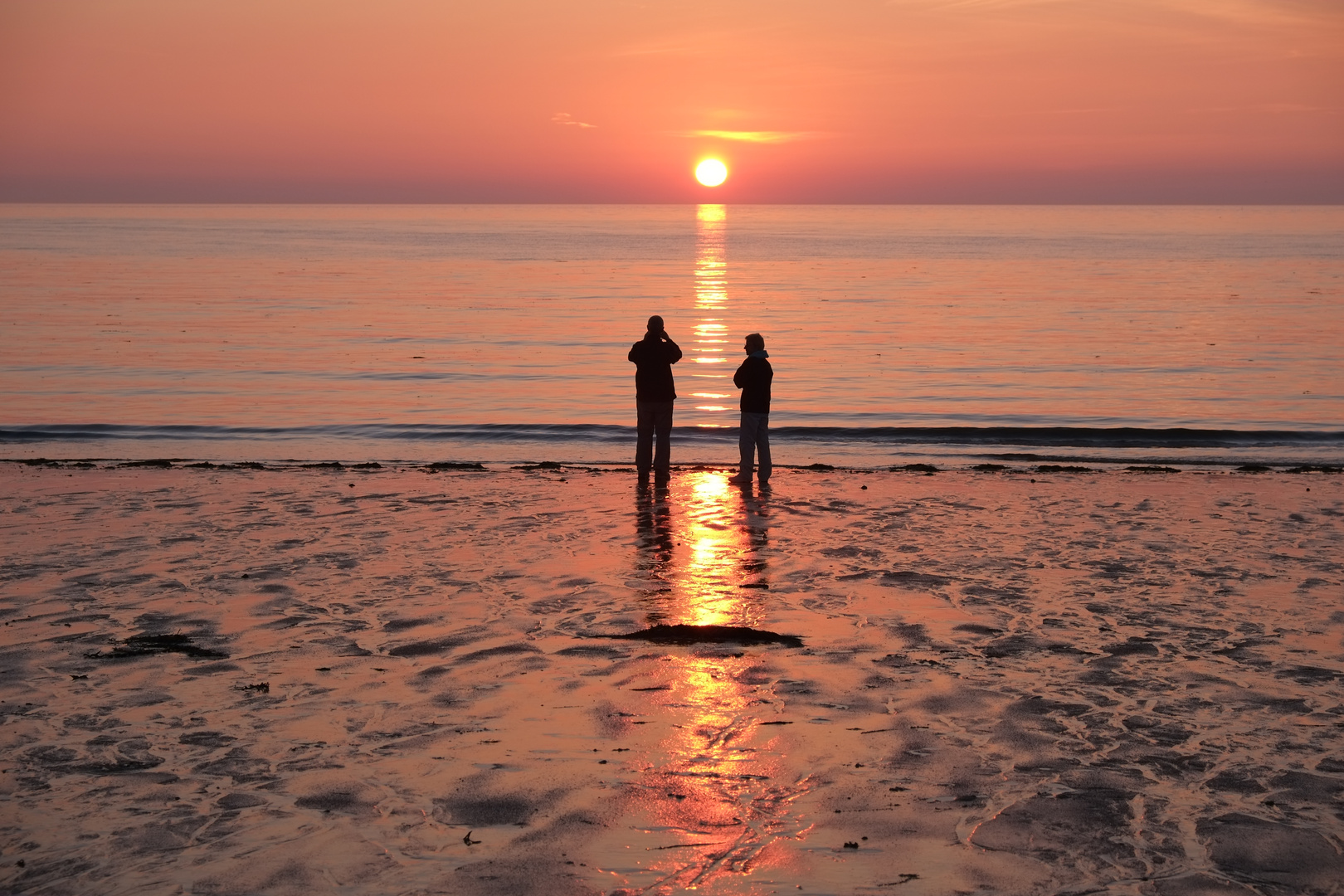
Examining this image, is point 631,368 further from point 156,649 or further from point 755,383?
point 156,649

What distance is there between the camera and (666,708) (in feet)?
22.7

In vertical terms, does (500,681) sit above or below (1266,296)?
below

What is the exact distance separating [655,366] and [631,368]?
17259mm

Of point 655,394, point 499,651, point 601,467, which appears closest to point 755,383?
point 655,394

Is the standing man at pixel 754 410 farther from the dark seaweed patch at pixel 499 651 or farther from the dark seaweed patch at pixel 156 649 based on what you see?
the dark seaweed patch at pixel 156 649

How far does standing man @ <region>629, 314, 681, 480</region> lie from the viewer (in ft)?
50.7

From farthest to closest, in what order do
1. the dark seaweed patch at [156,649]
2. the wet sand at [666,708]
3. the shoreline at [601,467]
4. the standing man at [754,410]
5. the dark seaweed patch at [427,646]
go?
the shoreline at [601,467] → the standing man at [754,410] → the dark seaweed patch at [427,646] → the dark seaweed patch at [156,649] → the wet sand at [666,708]

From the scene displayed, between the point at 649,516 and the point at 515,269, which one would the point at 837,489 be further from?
the point at 515,269

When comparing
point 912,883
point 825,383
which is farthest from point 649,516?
point 825,383

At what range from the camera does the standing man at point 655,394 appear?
A: 15.5 m

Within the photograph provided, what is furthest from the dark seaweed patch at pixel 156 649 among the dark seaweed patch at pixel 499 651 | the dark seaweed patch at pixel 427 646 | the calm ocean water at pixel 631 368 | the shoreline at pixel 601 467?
the calm ocean water at pixel 631 368

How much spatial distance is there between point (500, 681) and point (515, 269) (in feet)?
242

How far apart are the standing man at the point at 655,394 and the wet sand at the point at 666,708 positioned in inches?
128

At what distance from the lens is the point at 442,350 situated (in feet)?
117
